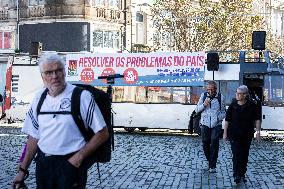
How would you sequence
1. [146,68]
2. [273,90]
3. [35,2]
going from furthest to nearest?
1. [35,2]
2. [146,68]
3. [273,90]

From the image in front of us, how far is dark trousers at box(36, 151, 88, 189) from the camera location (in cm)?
456

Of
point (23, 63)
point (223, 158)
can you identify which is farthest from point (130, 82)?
point (223, 158)

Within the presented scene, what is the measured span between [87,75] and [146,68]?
2.61 meters

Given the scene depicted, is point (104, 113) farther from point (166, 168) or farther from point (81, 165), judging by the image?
point (166, 168)

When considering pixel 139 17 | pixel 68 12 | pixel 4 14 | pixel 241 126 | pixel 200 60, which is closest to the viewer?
pixel 241 126

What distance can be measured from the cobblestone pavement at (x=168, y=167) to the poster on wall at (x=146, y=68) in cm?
394

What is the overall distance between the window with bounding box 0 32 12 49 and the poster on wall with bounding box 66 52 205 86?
14.6 m

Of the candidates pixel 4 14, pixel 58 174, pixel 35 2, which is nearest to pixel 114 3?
pixel 35 2

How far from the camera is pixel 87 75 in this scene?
24.5m

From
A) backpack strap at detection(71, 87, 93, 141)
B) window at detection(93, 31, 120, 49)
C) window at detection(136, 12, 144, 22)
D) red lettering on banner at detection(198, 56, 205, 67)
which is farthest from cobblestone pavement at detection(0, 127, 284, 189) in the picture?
window at detection(136, 12, 144, 22)

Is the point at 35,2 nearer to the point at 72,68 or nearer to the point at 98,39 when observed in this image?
the point at 98,39

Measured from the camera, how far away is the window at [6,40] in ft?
125

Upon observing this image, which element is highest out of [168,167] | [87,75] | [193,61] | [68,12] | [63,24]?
[68,12]

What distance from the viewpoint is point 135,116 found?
23828 millimetres
